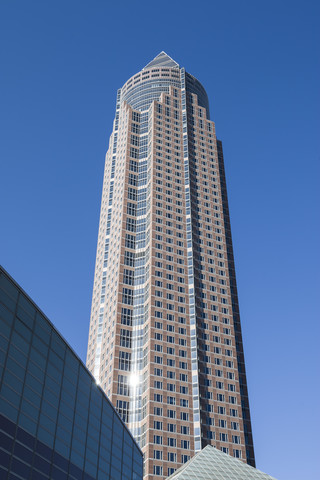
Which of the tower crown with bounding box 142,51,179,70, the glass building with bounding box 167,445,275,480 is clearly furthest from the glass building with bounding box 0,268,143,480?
the tower crown with bounding box 142,51,179,70

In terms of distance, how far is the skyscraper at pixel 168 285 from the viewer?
102 meters

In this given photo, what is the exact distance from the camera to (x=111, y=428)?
166 ft

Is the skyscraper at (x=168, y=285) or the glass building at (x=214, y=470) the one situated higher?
the skyscraper at (x=168, y=285)

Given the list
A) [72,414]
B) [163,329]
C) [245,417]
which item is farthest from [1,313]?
[245,417]

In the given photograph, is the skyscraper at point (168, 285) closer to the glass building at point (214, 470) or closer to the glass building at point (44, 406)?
the glass building at point (214, 470)

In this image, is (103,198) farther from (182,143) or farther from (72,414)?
(72,414)

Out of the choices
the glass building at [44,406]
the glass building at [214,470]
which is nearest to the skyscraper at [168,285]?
the glass building at [214,470]

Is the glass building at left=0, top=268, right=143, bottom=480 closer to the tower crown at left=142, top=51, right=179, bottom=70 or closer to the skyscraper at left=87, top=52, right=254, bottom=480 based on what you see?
the skyscraper at left=87, top=52, right=254, bottom=480

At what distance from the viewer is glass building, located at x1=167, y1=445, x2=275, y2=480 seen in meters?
68.6

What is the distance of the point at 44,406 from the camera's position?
37.9 metres

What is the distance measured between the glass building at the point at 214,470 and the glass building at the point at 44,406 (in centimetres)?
2283

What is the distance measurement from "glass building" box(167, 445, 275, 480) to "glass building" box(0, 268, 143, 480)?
22831 millimetres

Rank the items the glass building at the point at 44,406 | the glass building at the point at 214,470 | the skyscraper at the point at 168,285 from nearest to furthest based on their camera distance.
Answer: the glass building at the point at 44,406
the glass building at the point at 214,470
the skyscraper at the point at 168,285

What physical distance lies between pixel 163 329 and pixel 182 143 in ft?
202
